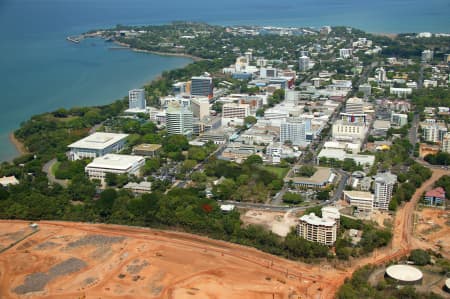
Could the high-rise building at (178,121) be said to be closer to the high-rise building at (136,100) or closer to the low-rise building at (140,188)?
the high-rise building at (136,100)

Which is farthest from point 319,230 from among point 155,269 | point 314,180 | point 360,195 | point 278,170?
point 278,170

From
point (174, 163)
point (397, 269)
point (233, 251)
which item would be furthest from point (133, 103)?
point (397, 269)

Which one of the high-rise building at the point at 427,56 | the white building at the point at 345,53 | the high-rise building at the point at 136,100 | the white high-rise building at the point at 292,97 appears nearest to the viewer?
the high-rise building at the point at 136,100

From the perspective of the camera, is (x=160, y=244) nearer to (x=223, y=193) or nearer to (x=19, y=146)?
(x=223, y=193)

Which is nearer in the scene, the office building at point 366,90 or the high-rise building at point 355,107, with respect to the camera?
the high-rise building at point 355,107

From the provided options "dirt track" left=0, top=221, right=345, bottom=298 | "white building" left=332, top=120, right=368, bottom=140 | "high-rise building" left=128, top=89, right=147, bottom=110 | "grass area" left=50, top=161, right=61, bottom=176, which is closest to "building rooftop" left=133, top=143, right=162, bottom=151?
"grass area" left=50, top=161, right=61, bottom=176

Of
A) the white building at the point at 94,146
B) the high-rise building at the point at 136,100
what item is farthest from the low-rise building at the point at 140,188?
the high-rise building at the point at 136,100

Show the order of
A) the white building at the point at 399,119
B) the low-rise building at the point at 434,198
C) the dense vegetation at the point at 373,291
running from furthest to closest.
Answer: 1. the white building at the point at 399,119
2. the low-rise building at the point at 434,198
3. the dense vegetation at the point at 373,291
